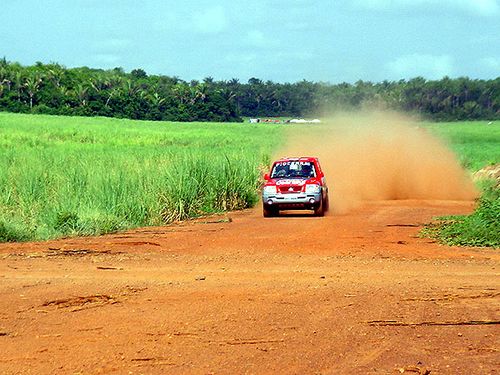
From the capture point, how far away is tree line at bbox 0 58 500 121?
10081 cm

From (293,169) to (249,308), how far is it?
663 inches

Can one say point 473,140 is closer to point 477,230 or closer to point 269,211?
point 269,211

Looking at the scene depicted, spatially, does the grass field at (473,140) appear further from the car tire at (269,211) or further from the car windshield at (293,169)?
the car tire at (269,211)

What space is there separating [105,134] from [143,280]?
50740mm

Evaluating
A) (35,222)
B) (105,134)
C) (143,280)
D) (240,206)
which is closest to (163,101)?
(105,134)

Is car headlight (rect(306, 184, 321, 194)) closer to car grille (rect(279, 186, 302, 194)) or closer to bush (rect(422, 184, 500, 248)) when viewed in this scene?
car grille (rect(279, 186, 302, 194))

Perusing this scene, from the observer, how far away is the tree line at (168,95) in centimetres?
10081

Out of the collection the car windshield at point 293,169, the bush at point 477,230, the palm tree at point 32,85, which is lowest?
the bush at point 477,230

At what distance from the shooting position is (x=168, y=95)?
119 m

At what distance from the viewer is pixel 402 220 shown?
23.8 m

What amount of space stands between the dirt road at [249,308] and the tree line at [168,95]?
68.8 meters

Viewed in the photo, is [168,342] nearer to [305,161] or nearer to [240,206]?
[305,161]

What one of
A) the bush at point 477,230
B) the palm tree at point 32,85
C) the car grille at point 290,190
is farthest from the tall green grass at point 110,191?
the palm tree at point 32,85

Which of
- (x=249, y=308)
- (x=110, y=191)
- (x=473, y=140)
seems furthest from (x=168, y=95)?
(x=249, y=308)
